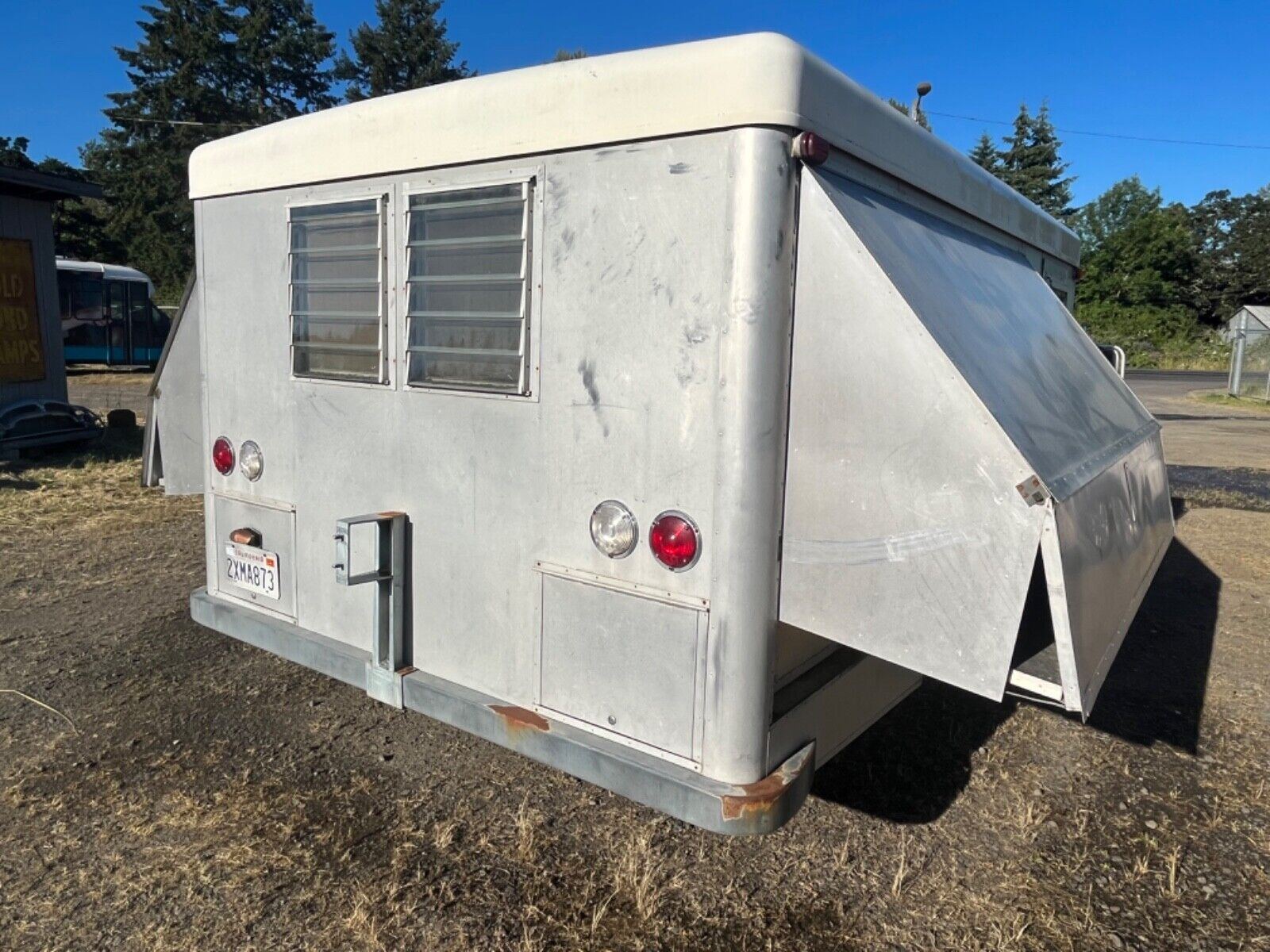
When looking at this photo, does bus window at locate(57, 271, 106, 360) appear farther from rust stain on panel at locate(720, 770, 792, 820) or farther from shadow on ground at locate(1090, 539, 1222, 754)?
rust stain on panel at locate(720, 770, 792, 820)

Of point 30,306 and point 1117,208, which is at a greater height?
point 1117,208

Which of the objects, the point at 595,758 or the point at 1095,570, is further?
the point at 595,758

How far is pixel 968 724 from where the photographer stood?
4.11m

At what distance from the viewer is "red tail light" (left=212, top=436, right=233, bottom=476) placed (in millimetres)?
3574

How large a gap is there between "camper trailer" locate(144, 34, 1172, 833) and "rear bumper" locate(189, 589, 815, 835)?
0.04ft

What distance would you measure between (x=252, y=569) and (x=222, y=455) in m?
0.47

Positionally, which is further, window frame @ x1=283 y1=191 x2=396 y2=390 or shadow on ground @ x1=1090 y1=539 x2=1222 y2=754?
shadow on ground @ x1=1090 y1=539 x2=1222 y2=754

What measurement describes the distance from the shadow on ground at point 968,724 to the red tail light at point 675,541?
58.3 inches

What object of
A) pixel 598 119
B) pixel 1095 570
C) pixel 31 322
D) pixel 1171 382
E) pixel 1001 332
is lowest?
pixel 1095 570

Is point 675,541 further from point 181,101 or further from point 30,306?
point 181,101

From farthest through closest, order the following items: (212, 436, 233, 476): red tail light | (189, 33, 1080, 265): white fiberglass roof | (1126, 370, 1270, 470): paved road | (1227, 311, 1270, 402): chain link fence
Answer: (1227, 311, 1270, 402): chain link fence
(1126, 370, 1270, 470): paved road
(212, 436, 233, 476): red tail light
(189, 33, 1080, 265): white fiberglass roof

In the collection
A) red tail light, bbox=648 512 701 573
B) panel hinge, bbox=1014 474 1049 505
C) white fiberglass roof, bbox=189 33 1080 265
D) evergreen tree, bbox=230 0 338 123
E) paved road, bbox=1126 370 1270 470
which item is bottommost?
paved road, bbox=1126 370 1270 470

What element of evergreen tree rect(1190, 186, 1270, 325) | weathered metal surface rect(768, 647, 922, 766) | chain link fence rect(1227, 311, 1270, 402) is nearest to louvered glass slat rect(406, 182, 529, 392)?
weathered metal surface rect(768, 647, 922, 766)

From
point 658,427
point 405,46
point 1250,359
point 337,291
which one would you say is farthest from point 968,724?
point 405,46
